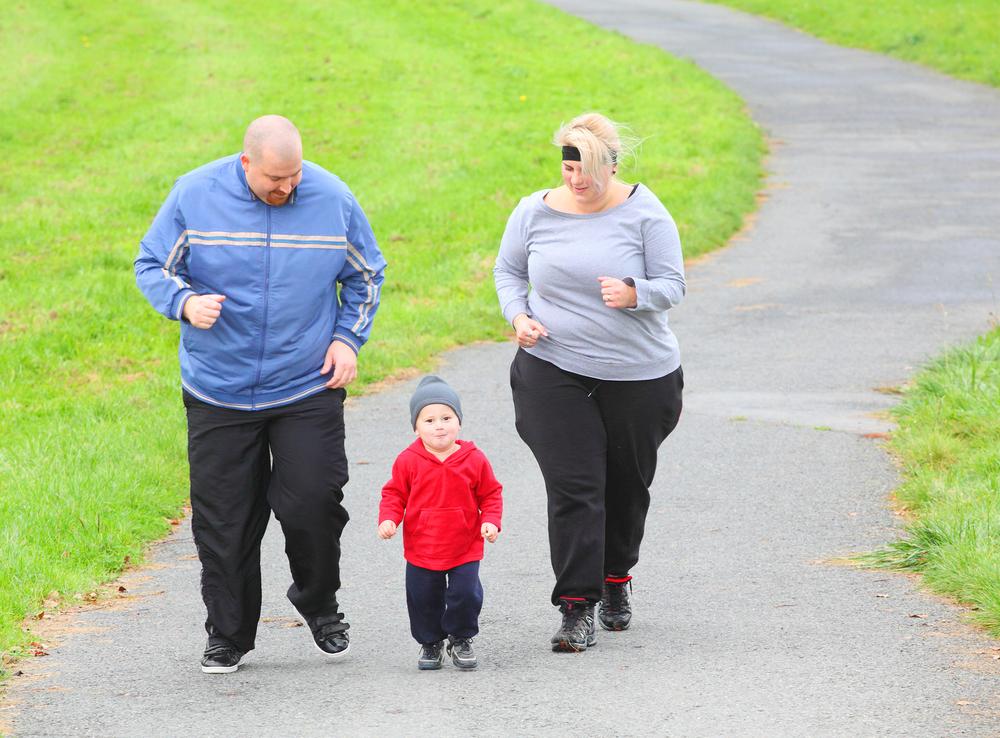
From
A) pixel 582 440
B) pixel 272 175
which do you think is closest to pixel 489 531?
pixel 582 440

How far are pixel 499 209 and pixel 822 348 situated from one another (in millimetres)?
5563

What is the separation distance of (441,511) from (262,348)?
32.7 inches

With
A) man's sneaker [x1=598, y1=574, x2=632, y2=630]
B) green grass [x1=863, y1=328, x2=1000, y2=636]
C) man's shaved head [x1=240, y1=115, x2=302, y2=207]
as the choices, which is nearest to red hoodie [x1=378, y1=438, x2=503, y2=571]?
man's sneaker [x1=598, y1=574, x2=632, y2=630]

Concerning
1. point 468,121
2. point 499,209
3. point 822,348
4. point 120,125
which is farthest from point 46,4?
point 822,348

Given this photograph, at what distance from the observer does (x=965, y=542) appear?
6.39 meters

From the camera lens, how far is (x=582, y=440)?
5.58 metres

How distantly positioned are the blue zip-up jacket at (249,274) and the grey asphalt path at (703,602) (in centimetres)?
106

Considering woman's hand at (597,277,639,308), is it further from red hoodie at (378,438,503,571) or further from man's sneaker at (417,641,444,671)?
man's sneaker at (417,641,444,671)

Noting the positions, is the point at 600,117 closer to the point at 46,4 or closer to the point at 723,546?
the point at 723,546

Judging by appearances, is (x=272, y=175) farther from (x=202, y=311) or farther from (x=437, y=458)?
(x=437, y=458)

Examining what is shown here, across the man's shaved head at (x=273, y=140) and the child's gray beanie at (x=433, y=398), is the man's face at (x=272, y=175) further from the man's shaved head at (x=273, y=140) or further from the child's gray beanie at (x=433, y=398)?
the child's gray beanie at (x=433, y=398)

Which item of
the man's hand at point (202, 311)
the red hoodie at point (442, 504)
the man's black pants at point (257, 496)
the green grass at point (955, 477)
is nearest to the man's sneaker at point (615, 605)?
the red hoodie at point (442, 504)

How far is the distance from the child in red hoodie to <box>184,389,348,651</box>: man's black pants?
0.95 ft

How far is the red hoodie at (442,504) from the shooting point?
17.0ft
